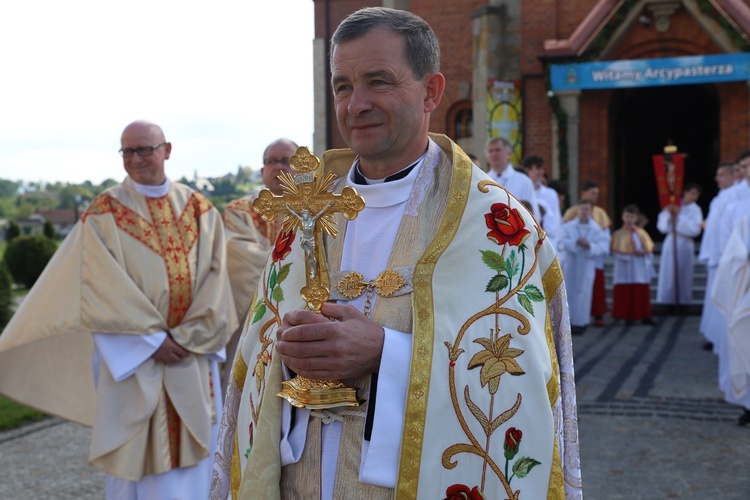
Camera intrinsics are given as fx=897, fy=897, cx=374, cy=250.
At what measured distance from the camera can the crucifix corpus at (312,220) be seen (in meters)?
2.16

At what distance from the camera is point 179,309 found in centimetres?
505

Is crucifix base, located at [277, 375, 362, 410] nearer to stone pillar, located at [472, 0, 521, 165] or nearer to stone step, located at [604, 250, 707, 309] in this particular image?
stone step, located at [604, 250, 707, 309]

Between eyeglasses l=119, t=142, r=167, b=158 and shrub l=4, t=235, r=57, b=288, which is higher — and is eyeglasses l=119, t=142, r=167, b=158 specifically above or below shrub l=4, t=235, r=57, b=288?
above

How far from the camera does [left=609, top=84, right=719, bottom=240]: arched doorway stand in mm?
21781

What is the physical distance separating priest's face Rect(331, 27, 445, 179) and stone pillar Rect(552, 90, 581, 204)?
1564 cm

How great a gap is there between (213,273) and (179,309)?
321 millimetres

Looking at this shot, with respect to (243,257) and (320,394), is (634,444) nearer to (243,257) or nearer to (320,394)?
(243,257)

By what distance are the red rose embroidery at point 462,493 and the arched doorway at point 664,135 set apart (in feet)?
65.6

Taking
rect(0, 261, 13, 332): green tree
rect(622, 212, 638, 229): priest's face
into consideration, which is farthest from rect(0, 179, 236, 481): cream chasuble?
rect(622, 212, 638, 229): priest's face

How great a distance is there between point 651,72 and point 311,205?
1612 centimetres

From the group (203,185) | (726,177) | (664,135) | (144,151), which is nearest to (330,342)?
(144,151)

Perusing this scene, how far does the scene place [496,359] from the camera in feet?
7.27

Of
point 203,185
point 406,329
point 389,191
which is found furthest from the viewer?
point 203,185

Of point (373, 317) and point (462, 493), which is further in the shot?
→ point (373, 317)
